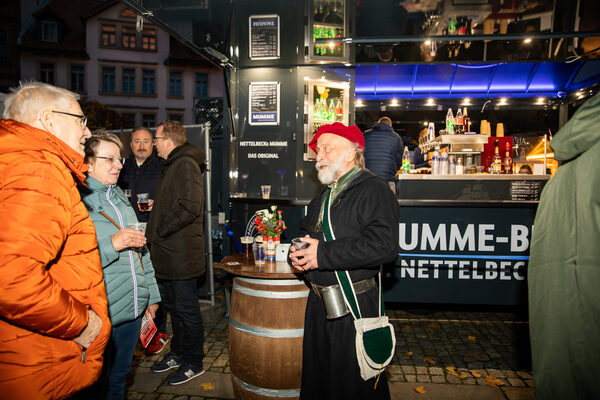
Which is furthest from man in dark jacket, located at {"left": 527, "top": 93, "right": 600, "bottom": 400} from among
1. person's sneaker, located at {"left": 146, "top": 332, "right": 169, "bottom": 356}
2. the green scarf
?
person's sneaker, located at {"left": 146, "top": 332, "right": 169, "bottom": 356}

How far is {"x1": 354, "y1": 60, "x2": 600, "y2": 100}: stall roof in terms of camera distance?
345 inches

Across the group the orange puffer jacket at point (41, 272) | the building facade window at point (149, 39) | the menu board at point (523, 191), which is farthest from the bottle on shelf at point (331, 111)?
the building facade window at point (149, 39)

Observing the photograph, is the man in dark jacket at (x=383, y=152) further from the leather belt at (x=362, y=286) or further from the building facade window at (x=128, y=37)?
the building facade window at (x=128, y=37)

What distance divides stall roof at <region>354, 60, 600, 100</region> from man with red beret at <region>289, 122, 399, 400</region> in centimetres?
743

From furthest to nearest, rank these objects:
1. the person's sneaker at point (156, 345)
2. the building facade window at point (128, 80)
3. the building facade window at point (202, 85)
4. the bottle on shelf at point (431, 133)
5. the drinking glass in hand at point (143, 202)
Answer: the building facade window at point (202, 85) < the building facade window at point (128, 80) < the bottle on shelf at point (431, 133) < the person's sneaker at point (156, 345) < the drinking glass in hand at point (143, 202)

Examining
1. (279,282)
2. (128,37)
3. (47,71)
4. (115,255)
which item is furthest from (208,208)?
(47,71)

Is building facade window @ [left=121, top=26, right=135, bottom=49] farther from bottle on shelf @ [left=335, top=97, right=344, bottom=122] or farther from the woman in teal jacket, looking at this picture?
the woman in teal jacket

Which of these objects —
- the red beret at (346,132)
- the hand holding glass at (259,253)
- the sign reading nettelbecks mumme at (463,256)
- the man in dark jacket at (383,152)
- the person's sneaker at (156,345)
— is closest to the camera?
the red beret at (346,132)

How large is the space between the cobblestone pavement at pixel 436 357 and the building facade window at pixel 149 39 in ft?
114

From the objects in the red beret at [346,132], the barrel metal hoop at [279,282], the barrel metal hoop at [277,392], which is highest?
the red beret at [346,132]

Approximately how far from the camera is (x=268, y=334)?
2.58 meters

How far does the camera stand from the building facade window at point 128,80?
32.2 m

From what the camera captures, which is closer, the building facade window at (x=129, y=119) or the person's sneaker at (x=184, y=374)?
the person's sneaker at (x=184, y=374)

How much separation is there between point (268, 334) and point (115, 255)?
3.86ft
